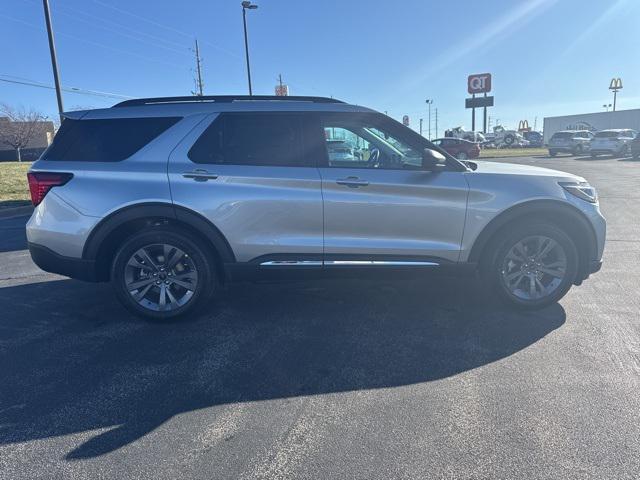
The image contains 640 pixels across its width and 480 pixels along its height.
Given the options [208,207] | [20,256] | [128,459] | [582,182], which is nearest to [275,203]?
[208,207]

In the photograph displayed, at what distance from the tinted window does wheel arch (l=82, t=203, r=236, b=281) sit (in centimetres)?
51

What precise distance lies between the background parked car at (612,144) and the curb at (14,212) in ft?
99.1

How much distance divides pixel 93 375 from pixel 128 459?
3.56ft

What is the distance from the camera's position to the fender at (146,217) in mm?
3816

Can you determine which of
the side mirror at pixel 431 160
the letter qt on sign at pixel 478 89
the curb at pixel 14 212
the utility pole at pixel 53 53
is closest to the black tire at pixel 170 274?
the side mirror at pixel 431 160

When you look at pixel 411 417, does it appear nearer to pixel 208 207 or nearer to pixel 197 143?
pixel 208 207

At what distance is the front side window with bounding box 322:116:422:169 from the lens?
3979mm

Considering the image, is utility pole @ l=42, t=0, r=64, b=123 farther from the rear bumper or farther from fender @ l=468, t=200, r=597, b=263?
fender @ l=468, t=200, r=597, b=263

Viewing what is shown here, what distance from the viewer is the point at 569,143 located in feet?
97.9

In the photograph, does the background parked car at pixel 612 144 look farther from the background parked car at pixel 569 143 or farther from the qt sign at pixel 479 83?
the qt sign at pixel 479 83

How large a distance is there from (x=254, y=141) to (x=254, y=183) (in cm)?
42

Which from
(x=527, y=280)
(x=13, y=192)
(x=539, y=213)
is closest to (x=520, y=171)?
(x=539, y=213)

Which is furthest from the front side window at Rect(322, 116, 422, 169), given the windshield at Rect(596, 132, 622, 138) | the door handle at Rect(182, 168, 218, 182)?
the windshield at Rect(596, 132, 622, 138)

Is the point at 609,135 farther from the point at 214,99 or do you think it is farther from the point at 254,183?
the point at 254,183
